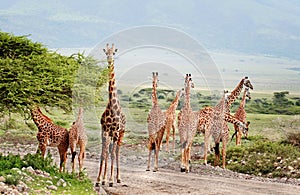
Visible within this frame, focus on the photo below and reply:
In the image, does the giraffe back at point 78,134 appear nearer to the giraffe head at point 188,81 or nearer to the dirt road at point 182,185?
the dirt road at point 182,185

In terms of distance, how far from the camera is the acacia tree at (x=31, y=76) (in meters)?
12.0

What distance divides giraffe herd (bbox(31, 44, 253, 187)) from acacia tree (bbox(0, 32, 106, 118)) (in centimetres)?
55

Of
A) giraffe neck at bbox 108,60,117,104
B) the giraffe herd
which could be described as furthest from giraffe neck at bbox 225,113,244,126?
giraffe neck at bbox 108,60,117,104

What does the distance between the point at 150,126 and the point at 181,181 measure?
134 centimetres

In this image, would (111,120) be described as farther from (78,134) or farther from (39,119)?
(39,119)

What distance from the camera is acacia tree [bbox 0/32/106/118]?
12.0 meters

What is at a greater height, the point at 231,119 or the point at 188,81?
the point at 188,81

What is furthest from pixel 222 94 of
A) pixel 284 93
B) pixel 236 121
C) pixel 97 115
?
pixel 284 93

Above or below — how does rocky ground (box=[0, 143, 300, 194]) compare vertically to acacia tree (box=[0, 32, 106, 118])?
below

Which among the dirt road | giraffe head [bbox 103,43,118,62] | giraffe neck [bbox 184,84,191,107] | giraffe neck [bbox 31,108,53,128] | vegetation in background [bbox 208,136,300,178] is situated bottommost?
the dirt road

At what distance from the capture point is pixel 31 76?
39.9 feet

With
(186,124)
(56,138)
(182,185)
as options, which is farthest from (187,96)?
(56,138)

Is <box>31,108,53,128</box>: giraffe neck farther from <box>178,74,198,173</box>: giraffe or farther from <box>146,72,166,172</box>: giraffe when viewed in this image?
<box>178,74,198,173</box>: giraffe

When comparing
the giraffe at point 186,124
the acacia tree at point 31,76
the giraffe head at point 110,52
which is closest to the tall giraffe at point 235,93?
the giraffe at point 186,124
